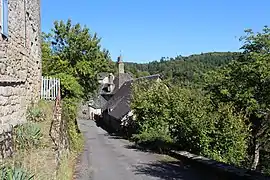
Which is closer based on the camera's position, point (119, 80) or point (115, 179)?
point (115, 179)

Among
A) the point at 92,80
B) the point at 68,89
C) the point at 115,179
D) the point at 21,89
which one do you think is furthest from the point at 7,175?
the point at 92,80

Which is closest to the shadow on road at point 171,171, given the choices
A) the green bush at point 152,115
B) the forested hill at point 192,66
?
the green bush at point 152,115

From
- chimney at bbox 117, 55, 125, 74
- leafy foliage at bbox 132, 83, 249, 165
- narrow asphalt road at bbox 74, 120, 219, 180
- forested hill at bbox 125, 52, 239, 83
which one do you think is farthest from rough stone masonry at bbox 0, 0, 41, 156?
chimney at bbox 117, 55, 125, 74

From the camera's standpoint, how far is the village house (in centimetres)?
4259

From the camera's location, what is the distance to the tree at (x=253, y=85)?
83.7ft

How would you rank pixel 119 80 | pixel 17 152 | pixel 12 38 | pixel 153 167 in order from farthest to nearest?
pixel 119 80 < pixel 153 167 < pixel 12 38 < pixel 17 152

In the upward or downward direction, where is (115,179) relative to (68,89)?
downward

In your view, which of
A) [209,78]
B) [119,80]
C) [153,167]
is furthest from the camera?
[119,80]

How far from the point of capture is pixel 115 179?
41.7ft

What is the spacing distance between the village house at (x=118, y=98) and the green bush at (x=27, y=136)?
28281 millimetres

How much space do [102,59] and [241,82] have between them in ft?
42.5

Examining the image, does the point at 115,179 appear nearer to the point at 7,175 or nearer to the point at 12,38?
the point at 12,38

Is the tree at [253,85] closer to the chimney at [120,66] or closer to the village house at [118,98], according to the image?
the village house at [118,98]

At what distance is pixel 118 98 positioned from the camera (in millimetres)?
55250
